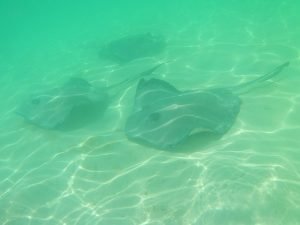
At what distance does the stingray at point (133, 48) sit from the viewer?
615 inches

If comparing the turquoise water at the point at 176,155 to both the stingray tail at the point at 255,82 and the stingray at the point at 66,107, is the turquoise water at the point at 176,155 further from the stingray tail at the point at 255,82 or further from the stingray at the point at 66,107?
the stingray at the point at 66,107

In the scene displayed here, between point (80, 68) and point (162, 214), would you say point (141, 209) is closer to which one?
point (162, 214)

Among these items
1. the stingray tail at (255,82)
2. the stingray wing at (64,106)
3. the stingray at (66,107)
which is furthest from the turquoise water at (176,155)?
the stingray wing at (64,106)

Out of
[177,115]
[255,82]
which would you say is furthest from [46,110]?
[255,82]

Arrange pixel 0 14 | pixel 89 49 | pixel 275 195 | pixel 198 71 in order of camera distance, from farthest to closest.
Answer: pixel 0 14, pixel 89 49, pixel 198 71, pixel 275 195

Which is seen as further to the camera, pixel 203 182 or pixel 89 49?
pixel 89 49

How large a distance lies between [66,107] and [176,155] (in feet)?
12.6

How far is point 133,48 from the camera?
624 inches

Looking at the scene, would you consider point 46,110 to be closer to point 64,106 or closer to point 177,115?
point 64,106

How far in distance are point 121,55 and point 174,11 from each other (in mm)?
10779

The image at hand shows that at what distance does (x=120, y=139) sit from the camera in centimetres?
930

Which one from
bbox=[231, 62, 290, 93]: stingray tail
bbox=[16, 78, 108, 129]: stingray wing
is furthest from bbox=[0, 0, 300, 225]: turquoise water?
bbox=[16, 78, 108, 129]: stingray wing

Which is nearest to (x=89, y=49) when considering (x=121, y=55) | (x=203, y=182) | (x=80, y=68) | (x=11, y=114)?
(x=80, y=68)

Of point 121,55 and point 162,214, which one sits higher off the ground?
point 162,214
